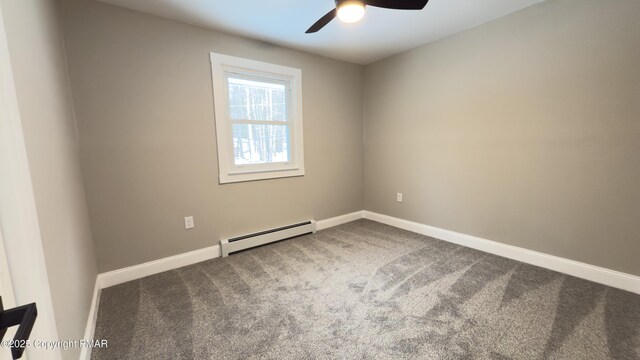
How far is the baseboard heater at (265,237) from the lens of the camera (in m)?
2.65

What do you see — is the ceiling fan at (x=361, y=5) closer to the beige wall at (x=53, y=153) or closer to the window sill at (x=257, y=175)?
the beige wall at (x=53, y=153)

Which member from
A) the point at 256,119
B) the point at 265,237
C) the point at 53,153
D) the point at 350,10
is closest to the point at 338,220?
the point at 265,237

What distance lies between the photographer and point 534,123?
7.36ft

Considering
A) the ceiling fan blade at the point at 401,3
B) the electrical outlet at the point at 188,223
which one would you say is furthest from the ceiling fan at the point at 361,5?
the electrical outlet at the point at 188,223

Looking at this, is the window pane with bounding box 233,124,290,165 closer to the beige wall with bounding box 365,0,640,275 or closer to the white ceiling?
the white ceiling

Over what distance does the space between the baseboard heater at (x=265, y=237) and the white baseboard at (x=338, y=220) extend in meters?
0.18

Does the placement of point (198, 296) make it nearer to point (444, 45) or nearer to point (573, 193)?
point (573, 193)

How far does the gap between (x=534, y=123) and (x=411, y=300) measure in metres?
1.91

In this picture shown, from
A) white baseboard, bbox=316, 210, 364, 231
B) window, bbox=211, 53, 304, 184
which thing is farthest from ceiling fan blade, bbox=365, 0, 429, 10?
white baseboard, bbox=316, 210, 364, 231

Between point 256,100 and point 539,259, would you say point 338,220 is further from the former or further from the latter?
point 539,259

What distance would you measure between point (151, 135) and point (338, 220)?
2479mm

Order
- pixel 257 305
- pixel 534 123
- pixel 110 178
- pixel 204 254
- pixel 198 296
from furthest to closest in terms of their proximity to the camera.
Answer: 1. pixel 204 254
2. pixel 534 123
3. pixel 110 178
4. pixel 198 296
5. pixel 257 305

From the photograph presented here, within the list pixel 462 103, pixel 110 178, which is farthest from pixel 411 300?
pixel 110 178

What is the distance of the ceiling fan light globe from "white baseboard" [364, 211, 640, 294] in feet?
8.13
